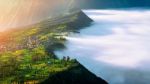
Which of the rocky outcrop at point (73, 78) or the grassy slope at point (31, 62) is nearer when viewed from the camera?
the rocky outcrop at point (73, 78)

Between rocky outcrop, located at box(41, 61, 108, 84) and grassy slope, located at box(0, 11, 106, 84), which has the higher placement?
grassy slope, located at box(0, 11, 106, 84)

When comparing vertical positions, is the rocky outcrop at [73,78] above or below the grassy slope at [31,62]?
below

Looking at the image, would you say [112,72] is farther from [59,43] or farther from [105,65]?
[59,43]

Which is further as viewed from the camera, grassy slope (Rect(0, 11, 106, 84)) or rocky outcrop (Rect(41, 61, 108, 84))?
grassy slope (Rect(0, 11, 106, 84))

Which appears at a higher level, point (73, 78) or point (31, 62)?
point (31, 62)

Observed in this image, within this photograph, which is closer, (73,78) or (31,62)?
(73,78)

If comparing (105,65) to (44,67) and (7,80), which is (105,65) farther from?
(7,80)

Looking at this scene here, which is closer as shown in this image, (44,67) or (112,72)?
(44,67)

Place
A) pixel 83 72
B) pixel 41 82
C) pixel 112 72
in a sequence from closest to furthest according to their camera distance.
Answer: pixel 41 82 → pixel 83 72 → pixel 112 72

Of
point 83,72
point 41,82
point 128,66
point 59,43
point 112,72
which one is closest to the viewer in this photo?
point 41,82

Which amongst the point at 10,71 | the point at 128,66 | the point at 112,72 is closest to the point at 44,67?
the point at 10,71
